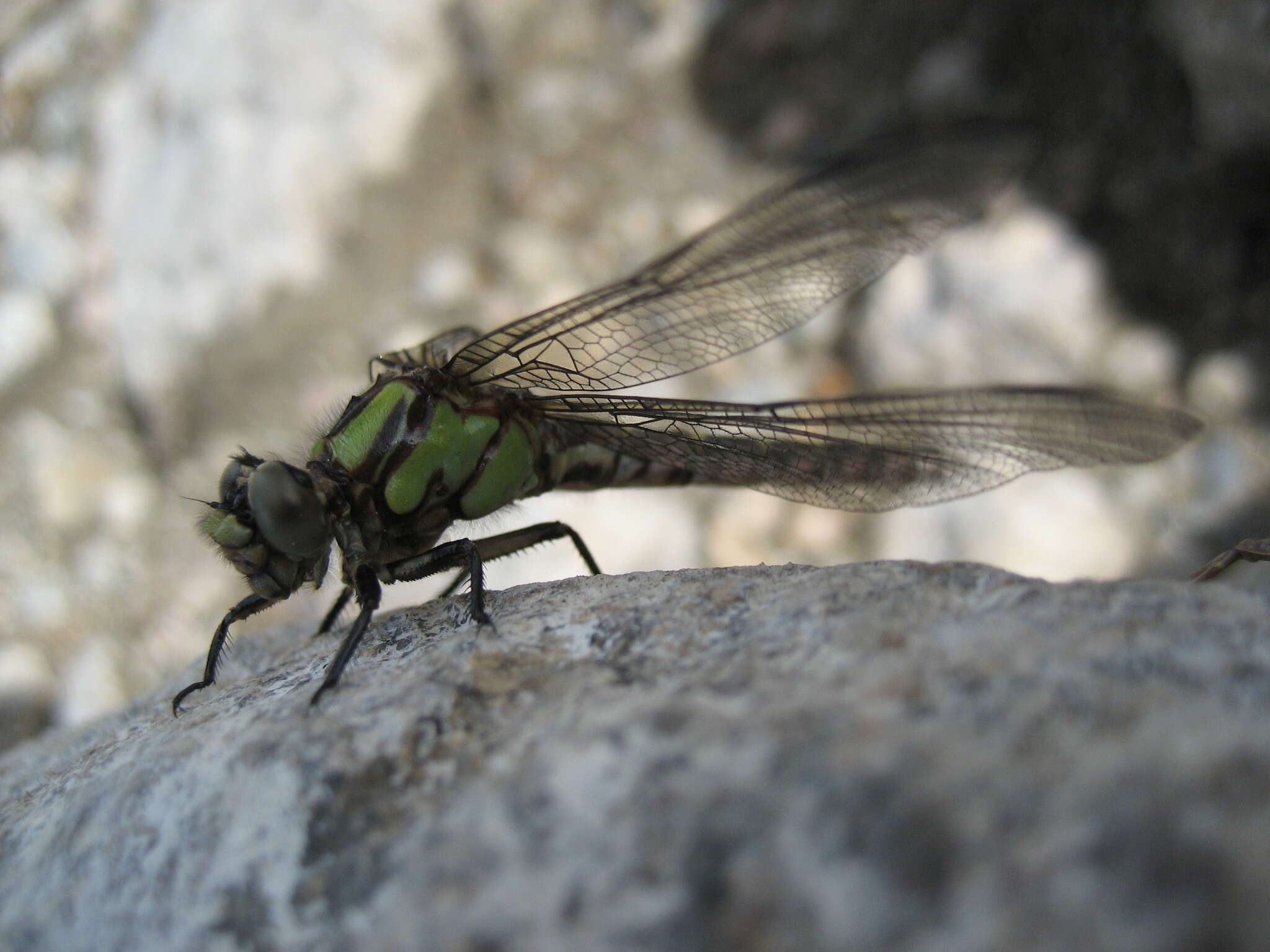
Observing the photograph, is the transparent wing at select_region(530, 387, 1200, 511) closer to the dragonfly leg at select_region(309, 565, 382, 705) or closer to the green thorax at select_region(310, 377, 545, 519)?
the green thorax at select_region(310, 377, 545, 519)

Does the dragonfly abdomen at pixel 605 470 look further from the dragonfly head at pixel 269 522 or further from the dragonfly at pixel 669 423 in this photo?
the dragonfly head at pixel 269 522

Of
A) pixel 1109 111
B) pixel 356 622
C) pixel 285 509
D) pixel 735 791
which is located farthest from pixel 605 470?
pixel 1109 111

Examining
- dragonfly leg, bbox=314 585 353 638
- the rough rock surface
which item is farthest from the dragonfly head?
the rough rock surface

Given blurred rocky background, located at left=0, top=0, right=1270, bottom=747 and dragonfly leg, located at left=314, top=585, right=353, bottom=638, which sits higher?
blurred rocky background, located at left=0, top=0, right=1270, bottom=747

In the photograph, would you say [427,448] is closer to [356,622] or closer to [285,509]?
[285,509]

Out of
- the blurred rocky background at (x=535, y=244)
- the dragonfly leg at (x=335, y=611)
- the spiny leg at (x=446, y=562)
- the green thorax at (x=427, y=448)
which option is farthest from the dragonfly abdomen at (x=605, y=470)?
the blurred rocky background at (x=535, y=244)

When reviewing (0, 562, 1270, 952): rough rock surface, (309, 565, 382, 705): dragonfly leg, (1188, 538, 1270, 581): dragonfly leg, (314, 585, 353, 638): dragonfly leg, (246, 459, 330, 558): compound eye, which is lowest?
(1188, 538, 1270, 581): dragonfly leg

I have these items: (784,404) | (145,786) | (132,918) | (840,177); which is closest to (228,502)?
(145,786)

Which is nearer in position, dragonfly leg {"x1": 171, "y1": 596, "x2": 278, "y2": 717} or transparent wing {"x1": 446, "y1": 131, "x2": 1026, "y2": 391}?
dragonfly leg {"x1": 171, "y1": 596, "x2": 278, "y2": 717}
